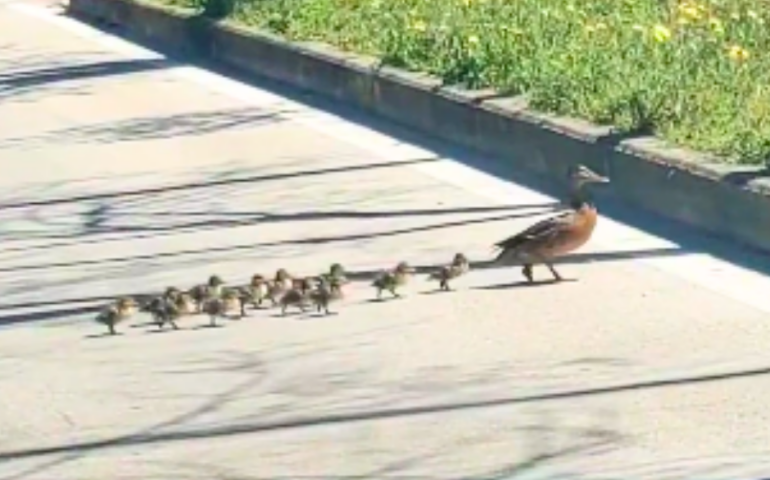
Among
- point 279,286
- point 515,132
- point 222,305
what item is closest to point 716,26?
point 515,132

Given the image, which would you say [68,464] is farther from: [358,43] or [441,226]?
[358,43]

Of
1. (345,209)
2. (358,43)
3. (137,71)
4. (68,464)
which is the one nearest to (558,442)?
(68,464)

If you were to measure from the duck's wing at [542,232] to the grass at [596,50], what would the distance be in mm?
1393

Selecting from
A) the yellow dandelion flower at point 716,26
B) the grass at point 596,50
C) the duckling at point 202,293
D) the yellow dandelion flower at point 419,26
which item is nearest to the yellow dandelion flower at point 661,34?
the grass at point 596,50

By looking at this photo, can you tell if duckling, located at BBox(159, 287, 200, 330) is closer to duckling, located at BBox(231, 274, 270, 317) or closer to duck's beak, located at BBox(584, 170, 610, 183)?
duckling, located at BBox(231, 274, 270, 317)

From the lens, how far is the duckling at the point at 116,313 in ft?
37.9

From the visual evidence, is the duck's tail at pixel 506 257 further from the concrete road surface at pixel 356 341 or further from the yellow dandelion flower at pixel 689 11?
the yellow dandelion flower at pixel 689 11

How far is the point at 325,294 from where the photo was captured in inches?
462

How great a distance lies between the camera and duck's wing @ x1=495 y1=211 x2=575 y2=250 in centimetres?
1223

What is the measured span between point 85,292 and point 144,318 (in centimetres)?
78

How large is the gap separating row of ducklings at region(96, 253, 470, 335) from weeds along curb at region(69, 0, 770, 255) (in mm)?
1546

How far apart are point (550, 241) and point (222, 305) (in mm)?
1608

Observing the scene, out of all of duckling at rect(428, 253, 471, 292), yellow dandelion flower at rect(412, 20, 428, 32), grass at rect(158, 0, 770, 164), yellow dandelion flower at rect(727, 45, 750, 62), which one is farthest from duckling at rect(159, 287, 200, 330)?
yellow dandelion flower at rect(412, 20, 428, 32)

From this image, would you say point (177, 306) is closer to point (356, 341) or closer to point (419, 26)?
point (356, 341)
